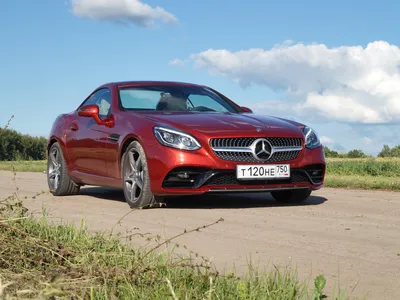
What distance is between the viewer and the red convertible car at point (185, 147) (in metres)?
7.47

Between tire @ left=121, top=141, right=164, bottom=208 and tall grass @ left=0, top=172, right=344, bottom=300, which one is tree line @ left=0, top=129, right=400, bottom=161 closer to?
tire @ left=121, top=141, right=164, bottom=208

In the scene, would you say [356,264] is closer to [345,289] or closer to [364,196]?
[345,289]

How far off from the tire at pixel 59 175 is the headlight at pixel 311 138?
11.5 ft

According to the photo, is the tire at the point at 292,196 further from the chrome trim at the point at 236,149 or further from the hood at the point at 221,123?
the chrome trim at the point at 236,149

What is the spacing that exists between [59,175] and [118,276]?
6.97 m

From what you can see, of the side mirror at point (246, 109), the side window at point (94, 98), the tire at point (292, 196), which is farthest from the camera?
the side window at point (94, 98)

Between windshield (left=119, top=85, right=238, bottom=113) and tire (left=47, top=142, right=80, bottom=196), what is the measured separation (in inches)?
66.1

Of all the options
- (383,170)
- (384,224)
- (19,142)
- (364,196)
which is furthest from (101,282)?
(19,142)

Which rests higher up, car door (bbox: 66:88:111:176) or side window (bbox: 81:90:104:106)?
side window (bbox: 81:90:104:106)

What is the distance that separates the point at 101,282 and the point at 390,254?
2214 millimetres

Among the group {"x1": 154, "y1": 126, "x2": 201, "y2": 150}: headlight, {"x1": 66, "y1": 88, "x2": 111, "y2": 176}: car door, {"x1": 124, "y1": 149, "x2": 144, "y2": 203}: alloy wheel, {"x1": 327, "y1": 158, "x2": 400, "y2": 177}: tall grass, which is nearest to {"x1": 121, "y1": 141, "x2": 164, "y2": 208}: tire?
{"x1": 124, "y1": 149, "x2": 144, "y2": 203}: alloy wheel

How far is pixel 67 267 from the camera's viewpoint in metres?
3.67

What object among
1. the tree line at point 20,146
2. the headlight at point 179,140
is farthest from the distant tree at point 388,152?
the headlight at point 179,140

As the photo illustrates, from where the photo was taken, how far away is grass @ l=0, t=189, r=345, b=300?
3.03 meters
